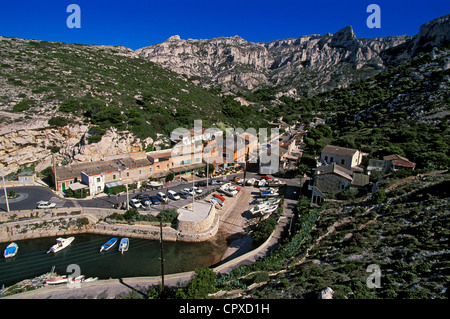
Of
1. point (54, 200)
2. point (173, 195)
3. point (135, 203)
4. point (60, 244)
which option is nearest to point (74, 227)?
point (60, 244)

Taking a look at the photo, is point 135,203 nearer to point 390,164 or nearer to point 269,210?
point 269,210

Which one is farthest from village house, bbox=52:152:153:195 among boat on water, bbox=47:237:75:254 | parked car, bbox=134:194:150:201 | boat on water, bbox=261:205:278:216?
boat on water, bbox=261:205:278:216

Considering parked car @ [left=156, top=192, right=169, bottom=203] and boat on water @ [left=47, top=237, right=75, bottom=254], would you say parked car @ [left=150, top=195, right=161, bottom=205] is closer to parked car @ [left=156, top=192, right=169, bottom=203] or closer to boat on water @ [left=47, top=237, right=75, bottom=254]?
parked car @ [left=156, top=192, right=169, bottom=203]

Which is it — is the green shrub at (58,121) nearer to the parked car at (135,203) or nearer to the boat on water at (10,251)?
the parked car at (135,203)

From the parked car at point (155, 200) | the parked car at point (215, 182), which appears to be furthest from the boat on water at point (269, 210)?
the parked car at point (155, 200)
